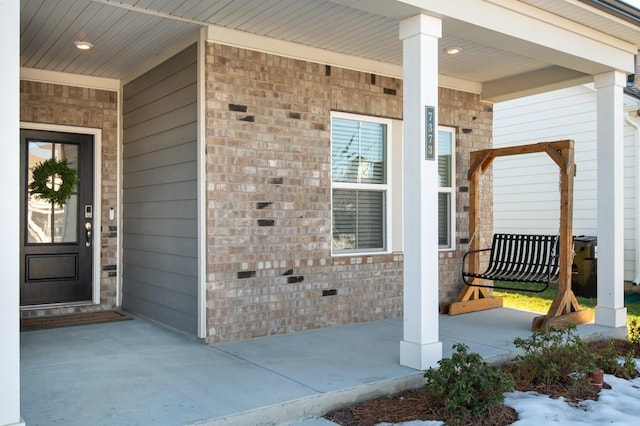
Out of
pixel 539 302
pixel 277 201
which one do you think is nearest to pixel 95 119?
pixel 277 201

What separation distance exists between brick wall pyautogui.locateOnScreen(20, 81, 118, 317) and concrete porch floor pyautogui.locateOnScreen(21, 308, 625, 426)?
0.79 meters

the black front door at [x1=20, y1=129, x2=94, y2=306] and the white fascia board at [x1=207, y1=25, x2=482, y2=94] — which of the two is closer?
the white fascia board at [x1=207, y1=25, x2=482, y2=94]

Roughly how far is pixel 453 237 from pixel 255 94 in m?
3.04

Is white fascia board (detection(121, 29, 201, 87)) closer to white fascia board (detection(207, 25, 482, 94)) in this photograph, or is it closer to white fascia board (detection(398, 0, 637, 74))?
white fascia board (detection(207, 25, 482, 94))

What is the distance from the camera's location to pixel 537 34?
4.66 m

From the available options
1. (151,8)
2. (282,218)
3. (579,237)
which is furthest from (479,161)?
(151,8)

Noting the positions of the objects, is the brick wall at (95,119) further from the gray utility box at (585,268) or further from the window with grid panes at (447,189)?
the gray utility box at (585,268)

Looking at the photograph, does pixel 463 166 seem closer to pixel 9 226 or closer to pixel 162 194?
pixel 162 194

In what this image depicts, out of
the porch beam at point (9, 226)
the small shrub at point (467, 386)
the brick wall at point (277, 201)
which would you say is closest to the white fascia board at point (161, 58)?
the brick wall at point (277, 201)

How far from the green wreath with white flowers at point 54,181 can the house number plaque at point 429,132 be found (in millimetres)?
4010

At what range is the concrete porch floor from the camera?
3.21 meters

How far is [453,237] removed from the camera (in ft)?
22.2

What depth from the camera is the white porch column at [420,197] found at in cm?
399

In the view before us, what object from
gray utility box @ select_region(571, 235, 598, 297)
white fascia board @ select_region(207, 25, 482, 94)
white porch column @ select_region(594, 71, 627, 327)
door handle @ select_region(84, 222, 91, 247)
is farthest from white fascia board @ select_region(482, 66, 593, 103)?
door handle @ select_region(84, 222, 91, 247)
